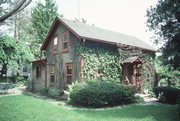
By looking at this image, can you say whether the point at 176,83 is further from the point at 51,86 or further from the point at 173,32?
the point at 51,86

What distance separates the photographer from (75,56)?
12969 mm

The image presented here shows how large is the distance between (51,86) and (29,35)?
18.4 metres

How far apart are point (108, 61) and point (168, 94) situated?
535 centimetres

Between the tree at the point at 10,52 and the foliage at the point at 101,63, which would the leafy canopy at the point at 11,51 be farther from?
the foliage at the point at 101,63

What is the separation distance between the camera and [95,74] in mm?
12641

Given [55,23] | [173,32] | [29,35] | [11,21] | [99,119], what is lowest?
[99,119]

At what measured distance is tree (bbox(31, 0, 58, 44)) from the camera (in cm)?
3127

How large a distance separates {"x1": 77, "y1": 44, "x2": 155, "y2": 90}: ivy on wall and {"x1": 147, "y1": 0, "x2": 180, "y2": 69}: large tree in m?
5.57

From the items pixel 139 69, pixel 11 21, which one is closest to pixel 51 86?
pixel 139 69

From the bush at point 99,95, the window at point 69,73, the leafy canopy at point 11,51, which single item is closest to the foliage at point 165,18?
the bush at point 99,95

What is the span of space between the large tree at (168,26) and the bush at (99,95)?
3.51 m

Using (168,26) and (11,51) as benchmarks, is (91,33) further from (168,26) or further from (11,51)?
(11,51)

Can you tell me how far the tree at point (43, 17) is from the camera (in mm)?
31266

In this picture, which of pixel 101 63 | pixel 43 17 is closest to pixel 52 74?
pixel 101 63
